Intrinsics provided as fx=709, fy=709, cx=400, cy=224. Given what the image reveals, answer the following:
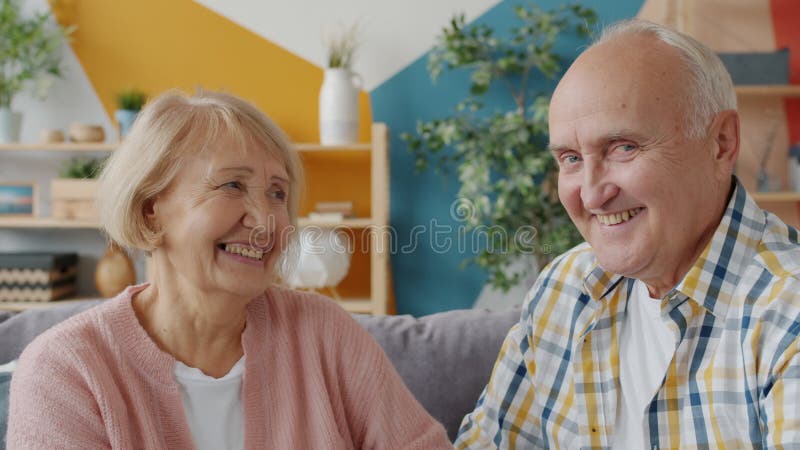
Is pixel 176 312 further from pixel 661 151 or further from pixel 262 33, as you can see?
pixel 262 33

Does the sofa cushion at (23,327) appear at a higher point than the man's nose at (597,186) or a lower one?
lower

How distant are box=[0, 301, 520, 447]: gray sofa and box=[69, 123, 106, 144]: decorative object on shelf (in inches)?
87.9

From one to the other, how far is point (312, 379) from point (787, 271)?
33.3 inches

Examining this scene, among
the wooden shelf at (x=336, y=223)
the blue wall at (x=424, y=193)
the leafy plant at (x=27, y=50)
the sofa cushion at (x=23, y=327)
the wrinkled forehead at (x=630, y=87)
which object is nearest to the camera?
the wrinkled forehead at (x=630, y=87)

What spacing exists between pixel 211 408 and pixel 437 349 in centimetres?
59

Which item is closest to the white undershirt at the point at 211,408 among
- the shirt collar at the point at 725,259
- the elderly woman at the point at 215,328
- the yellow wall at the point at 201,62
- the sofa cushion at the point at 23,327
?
the elderly woman at the point at 215,328

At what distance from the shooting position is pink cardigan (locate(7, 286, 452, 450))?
1.17 meters

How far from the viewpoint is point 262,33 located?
4.05 metres

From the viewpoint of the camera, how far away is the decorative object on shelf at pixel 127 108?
3.70m

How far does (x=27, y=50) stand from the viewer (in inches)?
148

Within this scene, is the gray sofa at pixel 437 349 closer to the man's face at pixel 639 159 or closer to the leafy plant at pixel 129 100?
the man's face at pixel 639 159

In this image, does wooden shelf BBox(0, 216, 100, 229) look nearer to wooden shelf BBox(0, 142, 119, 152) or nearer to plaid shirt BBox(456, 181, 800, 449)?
wooden shelf BBox(0, 142, 119, 152)

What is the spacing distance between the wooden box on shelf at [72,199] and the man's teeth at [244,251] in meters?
2.71

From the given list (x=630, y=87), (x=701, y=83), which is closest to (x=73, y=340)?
(x=630, y=87)
